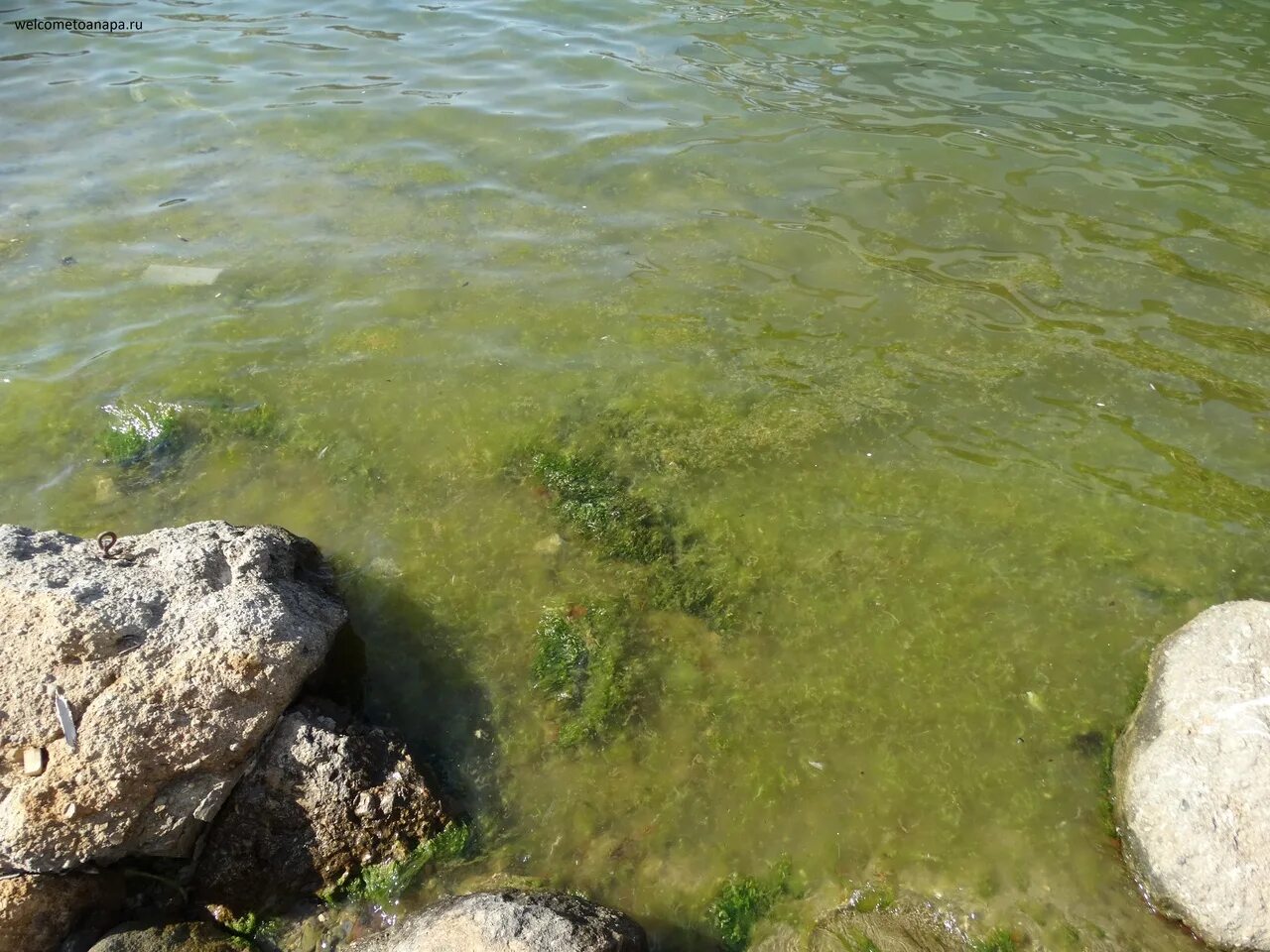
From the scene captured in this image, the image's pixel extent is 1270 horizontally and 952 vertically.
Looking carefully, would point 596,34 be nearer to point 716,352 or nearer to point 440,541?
point 716,352

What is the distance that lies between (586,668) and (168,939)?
5.87ft

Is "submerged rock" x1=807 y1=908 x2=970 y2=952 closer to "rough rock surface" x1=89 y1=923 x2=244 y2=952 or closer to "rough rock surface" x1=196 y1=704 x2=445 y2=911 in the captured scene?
"rough rock surface" x1=196 y1=704 x2=445 y2=911

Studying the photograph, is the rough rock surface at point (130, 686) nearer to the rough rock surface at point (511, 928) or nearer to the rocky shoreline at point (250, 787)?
the rocky shoreline at point (250, 787)

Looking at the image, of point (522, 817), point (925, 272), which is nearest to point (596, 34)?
point (925, 272)

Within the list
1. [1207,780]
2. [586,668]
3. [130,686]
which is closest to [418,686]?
[586,668]

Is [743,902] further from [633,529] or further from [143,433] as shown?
[143,433]

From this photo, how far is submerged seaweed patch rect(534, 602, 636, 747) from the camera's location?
3811mm

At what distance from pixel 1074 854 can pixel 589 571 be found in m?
2.30

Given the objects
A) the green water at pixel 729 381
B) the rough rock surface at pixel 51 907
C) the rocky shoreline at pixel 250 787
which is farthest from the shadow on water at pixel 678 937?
the rough rock surface at pixel 51 907

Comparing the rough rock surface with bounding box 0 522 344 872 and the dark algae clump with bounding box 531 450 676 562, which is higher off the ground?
the rough rock surface with bounding box 0 522 344 872

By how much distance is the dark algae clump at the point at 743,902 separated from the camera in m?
3.20

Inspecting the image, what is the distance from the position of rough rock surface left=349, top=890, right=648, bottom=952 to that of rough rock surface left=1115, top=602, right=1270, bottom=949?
184cm

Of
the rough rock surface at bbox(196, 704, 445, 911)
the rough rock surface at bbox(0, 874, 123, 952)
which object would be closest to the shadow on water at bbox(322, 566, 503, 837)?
the rough rock surface at bbox(196, 704, 445, 911)

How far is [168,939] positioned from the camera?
3008 mm
